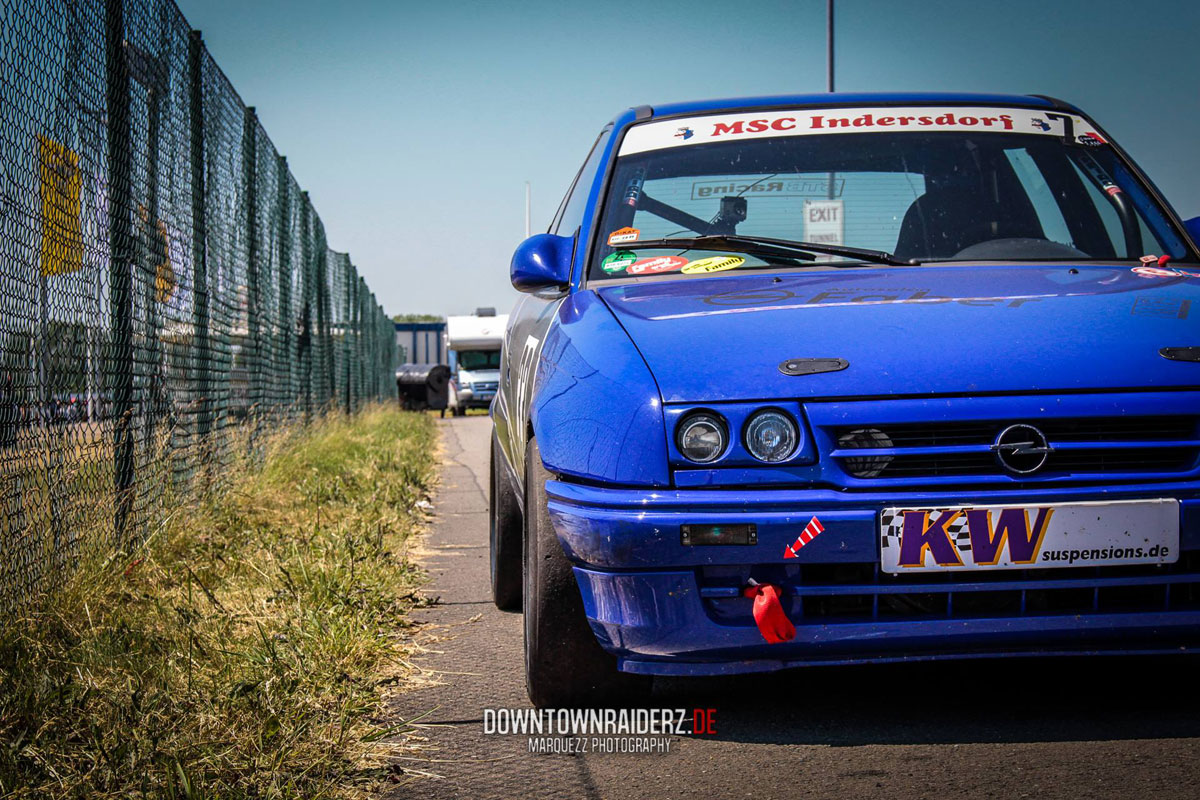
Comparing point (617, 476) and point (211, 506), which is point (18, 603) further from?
point (211, 506)

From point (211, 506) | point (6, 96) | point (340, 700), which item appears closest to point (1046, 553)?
point (340, 700)

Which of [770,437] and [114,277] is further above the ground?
[114,277]

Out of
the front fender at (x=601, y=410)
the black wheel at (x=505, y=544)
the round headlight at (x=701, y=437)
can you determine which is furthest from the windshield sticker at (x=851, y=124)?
the round headlight at (x=701, y=437)

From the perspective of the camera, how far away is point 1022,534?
2.52 meters

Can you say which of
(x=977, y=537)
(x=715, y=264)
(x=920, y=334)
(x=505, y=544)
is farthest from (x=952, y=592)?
(x=505, y=544)

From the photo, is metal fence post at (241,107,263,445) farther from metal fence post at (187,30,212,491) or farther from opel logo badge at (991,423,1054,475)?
opel logo badge at (991,423,1054,475)

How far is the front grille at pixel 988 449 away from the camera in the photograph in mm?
2568

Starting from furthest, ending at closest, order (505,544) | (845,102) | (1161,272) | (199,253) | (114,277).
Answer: (199,253), (114,277), (505,544), (845,102), (1161,272)

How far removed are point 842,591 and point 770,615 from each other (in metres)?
0.17

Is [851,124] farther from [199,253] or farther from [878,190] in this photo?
[199,253]

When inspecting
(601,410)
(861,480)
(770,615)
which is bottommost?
(770,615)

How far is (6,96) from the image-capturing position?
386 cm

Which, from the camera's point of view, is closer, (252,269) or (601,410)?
(601,410)

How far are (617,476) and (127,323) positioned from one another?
131 inches
